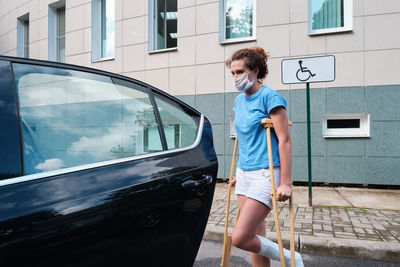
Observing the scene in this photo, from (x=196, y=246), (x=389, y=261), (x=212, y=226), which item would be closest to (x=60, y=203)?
(x=196, y=246)

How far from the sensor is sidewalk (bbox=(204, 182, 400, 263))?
3.08 m

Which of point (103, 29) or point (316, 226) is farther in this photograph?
point (103, 29)

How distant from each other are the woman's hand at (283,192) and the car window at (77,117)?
33.8 inches

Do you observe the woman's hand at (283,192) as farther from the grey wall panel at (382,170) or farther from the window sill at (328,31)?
the window sill at (328,31)

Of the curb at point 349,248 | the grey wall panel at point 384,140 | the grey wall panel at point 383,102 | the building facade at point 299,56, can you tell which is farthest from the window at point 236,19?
the curb at point 349,248

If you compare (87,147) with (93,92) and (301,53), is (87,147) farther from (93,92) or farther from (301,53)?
(301,53)

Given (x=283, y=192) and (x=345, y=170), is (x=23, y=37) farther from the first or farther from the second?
(x=283, y=192)

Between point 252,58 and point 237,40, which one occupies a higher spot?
point 237,40

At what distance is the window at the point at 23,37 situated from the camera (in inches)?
453

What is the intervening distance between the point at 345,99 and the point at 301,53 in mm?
1423

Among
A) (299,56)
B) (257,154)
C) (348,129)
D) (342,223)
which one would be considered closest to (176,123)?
(257,154)

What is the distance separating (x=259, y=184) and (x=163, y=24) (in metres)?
7.38

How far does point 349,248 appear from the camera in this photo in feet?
10.1

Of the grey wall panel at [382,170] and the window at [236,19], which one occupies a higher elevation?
the window at [236,19]
